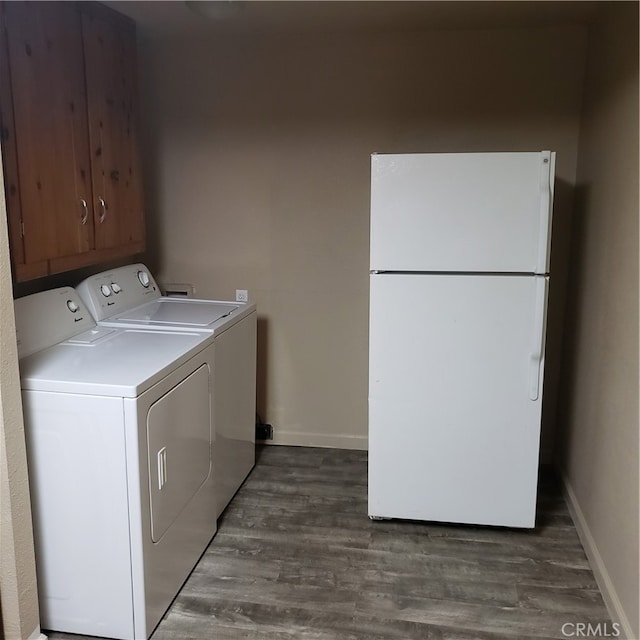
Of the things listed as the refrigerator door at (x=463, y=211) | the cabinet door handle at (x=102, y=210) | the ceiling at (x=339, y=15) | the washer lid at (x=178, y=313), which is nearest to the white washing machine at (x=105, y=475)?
the washer lid at (x=178, y=313)

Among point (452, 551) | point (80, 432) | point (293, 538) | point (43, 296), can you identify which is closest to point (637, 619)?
point (452, 551)

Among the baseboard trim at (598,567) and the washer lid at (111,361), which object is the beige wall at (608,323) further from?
the washer lid at (111,361)

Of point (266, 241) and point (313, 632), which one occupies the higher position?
point (266, 241)

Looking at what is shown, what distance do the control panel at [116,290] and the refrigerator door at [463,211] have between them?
1.17 m

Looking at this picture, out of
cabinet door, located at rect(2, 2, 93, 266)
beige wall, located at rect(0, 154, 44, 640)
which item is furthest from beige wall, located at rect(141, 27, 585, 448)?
beige wall, located at rect(0, 154, 44, 640)

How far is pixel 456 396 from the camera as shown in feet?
8.46

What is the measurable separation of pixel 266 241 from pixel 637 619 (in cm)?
239

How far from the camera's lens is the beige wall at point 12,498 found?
181 centimetres

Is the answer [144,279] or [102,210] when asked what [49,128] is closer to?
[102,210]

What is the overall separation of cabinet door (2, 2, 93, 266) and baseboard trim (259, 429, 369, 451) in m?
1.61

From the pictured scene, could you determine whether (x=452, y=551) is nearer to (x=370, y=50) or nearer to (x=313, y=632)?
(x=313, y=632)

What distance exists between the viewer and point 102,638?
2.05 meters

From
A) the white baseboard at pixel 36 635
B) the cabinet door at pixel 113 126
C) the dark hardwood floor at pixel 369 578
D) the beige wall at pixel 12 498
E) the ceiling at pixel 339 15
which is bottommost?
the dark hardwood floor at pixel 369 578

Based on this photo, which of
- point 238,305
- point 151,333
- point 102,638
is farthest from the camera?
point 238,305
